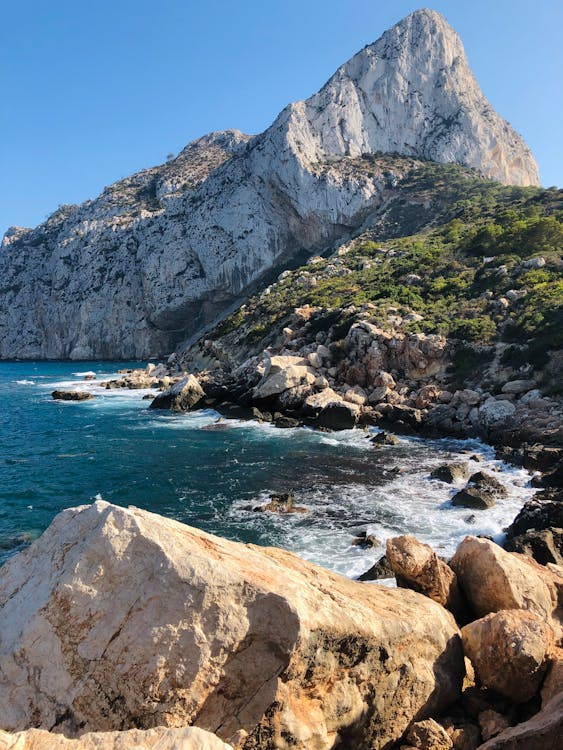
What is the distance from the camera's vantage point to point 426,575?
23.1ft

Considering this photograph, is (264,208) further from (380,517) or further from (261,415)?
(380,517)

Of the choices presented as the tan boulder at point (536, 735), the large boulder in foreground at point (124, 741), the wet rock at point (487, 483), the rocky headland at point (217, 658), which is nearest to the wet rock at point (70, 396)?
the wet rock at point (487, 483)

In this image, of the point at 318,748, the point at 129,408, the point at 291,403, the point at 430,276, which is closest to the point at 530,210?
the point at 430,276

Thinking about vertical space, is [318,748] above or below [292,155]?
below

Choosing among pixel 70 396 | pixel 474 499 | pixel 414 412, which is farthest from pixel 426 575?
pixel 70 396

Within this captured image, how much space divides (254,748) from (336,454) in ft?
64.8

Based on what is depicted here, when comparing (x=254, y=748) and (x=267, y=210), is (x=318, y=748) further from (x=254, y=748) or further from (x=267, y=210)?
(x=267, y=210)

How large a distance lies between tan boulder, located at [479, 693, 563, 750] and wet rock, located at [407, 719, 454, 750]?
0.76 m

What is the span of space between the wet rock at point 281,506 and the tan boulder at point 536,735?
12.3 meters

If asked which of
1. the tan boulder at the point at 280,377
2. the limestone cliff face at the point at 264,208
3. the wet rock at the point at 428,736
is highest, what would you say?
the limestone cliff face at the point at 264,208

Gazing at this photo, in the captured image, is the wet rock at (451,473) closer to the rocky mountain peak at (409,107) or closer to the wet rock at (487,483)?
the wet rock at (487,483)

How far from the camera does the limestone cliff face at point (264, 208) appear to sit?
8638 centimetres

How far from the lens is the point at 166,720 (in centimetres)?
385

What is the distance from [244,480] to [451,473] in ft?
28.3
